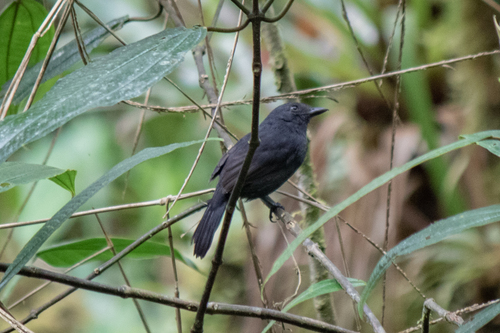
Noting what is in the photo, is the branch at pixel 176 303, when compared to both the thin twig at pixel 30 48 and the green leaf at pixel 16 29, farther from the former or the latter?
the green leaf at pixel 16 29

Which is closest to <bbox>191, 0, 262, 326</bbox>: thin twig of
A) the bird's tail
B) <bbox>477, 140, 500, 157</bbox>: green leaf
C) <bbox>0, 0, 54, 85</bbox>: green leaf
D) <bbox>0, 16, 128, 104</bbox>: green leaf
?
<bbox>477, 140, 500, 157</bbox>: green leaf

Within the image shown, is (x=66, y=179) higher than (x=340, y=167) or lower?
lower

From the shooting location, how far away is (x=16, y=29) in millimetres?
1858

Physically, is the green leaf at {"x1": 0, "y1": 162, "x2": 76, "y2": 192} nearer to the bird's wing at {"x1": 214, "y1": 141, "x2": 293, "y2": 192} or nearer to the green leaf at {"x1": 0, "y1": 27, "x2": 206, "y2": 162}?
the green leaf at {"x1": 0, "y1": 27, "x2": 206, "y2": 162}

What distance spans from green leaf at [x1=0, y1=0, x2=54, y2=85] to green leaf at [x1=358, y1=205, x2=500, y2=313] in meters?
1.73

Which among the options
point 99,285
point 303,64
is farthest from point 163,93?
point 99,285

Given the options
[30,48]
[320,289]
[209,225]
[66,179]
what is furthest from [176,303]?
[209,225]

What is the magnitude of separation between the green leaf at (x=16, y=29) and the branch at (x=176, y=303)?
1105mm

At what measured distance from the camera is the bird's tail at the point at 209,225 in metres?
2.10

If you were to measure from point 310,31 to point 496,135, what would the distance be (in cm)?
420

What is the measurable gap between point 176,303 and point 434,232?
65 centimetres

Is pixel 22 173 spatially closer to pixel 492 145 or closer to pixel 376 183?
pixel 376 183

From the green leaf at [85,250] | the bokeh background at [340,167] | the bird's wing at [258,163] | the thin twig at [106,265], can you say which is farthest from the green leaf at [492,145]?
the bokeh background at [340,167]

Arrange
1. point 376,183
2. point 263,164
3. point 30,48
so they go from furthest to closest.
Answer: point 263,164 < point 30,48 < point 376,183
